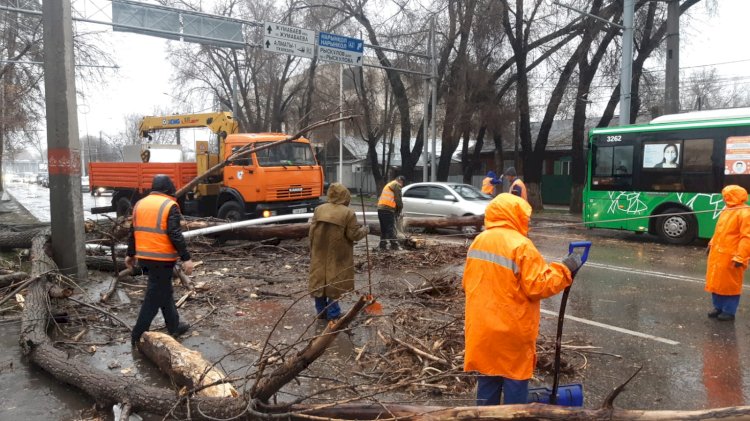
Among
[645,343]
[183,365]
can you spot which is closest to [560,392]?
[645,343]

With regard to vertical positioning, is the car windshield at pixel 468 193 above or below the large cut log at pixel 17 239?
above

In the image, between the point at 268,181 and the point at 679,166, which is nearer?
the point at 679,166

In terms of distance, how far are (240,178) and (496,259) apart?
1059 cm

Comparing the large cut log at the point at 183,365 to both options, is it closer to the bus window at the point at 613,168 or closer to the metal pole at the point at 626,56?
the bus window at the point at 613,168

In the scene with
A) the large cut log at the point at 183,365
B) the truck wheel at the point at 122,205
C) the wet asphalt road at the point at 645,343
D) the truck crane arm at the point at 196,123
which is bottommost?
the wet asphalt road at the point at 645,343

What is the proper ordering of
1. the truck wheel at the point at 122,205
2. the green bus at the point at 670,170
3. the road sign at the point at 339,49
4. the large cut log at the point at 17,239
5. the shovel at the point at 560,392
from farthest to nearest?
1. the road sign at the point at 339,49
2. the truck wheel at the point at 122,205
3. the green bus at the point at 670,170
4. the large cut log at the point at 17,239
5. the shovel at the point at 560,392

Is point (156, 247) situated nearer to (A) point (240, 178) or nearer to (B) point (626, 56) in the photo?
(A) point (240, 178)

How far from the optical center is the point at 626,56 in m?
15.0

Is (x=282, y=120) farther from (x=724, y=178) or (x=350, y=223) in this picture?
(x=350, y=223)

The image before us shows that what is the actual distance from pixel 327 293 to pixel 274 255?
4.74 m

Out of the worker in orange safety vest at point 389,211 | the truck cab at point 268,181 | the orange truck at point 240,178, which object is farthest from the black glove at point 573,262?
the truck cab at point 268,181

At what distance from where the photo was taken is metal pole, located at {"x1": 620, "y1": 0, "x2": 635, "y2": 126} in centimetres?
1481

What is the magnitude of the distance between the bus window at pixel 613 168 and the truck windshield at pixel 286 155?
7483mm

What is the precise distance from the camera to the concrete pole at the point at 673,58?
593 inches
